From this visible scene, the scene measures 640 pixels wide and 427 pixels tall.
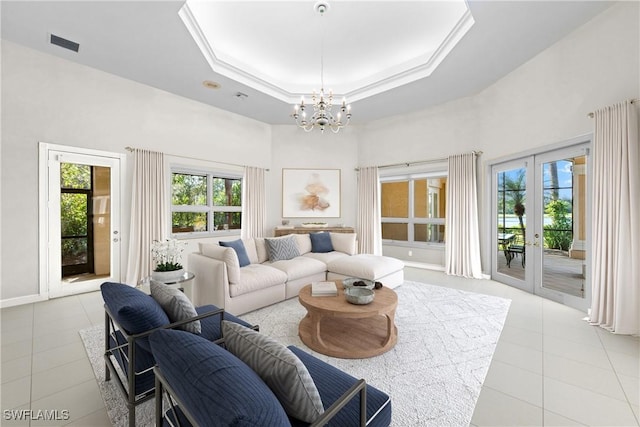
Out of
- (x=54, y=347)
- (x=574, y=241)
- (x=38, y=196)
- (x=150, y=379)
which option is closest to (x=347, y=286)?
(x=150, y=379)

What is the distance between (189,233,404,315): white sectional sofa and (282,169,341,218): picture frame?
169 cm

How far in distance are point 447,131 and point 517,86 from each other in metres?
1.43

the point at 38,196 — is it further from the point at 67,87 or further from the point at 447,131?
the point at 447,131

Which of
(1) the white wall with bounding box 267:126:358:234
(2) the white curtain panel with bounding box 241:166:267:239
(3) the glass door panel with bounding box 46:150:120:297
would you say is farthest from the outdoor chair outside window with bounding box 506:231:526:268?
(3) the glass door panel with bounding box 46:150:120:297

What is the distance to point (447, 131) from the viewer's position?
18.4 feet

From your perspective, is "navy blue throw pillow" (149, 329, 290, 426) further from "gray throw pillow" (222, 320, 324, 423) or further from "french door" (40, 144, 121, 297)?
"french door" (40, 144, 121, 297)

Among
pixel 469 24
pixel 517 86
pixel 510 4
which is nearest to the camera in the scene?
pixel 510 4

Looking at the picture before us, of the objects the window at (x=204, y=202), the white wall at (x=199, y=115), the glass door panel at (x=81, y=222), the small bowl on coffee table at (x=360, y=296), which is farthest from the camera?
the window at (x=204, y=202)

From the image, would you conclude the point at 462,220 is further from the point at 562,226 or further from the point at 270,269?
the point at 270,269

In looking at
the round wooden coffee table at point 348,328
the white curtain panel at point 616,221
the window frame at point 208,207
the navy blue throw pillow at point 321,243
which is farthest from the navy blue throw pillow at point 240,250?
the white curtain panel at point 616,221

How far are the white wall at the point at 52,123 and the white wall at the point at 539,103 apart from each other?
15.4ft

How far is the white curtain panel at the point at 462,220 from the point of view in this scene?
518 cm

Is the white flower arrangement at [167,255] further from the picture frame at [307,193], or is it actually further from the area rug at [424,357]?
the picture frame at [307,193]

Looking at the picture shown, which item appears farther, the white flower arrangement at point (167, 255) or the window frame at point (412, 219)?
the window frame at point (412, 219)
